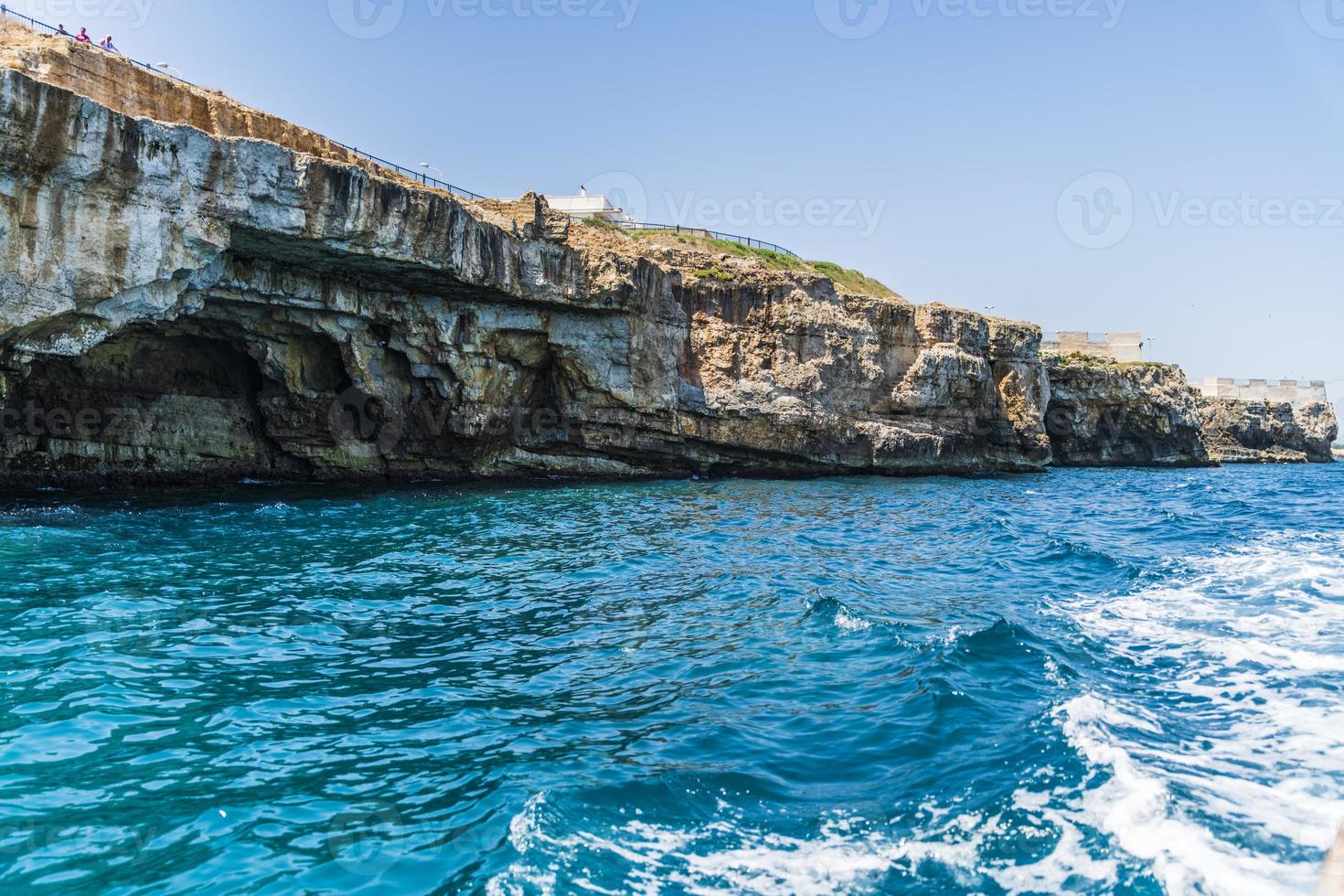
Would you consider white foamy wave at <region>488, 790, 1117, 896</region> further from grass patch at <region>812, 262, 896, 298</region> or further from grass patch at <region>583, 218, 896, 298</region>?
grass patch at <region>812, 262, 896, 298</region>

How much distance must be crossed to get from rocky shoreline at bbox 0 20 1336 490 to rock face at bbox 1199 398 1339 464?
123 ft

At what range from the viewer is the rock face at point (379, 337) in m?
18.1

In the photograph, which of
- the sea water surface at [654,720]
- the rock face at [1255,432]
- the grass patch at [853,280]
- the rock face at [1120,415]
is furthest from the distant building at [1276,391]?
the sea water surface at [654,720]

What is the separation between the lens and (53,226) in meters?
17.3

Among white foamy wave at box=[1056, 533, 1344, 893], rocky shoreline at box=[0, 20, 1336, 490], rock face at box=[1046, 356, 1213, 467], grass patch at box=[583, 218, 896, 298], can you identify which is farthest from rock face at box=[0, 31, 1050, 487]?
white foamy wave at box=[1056, 533, 1344, 893]

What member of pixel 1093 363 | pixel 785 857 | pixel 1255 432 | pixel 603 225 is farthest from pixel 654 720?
pixel 1255 432

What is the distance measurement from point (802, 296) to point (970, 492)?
1127 centimetres

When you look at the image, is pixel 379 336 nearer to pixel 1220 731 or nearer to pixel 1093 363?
pixel 1220 731

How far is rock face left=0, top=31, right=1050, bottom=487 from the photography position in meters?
18.1

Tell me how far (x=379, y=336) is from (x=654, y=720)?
74.7 feet

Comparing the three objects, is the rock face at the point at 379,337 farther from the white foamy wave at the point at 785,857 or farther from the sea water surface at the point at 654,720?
the white foamy wave at the point at 785,857

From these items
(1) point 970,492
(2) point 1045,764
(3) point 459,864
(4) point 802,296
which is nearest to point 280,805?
(3) point 459,864

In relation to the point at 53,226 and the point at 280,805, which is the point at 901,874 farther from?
the point at 53,226

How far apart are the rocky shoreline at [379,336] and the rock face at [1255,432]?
37377 millimetres
